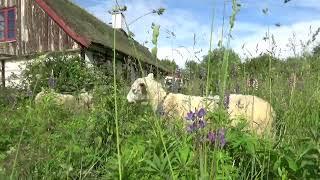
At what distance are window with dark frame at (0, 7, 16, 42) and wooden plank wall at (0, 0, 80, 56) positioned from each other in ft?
0.85

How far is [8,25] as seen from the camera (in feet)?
74.1

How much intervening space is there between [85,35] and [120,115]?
1669cm

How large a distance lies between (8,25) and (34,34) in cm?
178

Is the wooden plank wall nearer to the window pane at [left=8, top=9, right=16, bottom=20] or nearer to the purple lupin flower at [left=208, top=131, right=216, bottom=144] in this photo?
the window pane at [left=8, top=9, right=16, bottom=20]

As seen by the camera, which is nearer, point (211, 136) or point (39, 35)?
point (211, 136)

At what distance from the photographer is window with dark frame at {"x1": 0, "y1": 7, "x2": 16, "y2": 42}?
22359 mm

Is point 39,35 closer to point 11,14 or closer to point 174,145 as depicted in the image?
point 11,14

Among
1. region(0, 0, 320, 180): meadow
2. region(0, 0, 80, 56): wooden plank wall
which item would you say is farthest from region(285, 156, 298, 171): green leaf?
region(0, 0, 80, 56): wooden plank wall

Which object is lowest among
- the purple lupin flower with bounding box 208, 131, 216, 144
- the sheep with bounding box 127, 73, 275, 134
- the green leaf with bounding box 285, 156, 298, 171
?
the green leaf with bounding box 285, 156, 298, 171

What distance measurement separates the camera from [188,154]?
2635 mm

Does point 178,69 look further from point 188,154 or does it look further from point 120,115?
point 188,154

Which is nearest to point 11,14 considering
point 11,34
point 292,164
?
point 11,34

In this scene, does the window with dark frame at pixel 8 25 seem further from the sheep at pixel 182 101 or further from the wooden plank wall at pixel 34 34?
the sheep at pixel 182 101

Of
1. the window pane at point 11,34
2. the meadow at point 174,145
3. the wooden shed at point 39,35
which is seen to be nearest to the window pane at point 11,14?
the wooden shed at point 39,35
